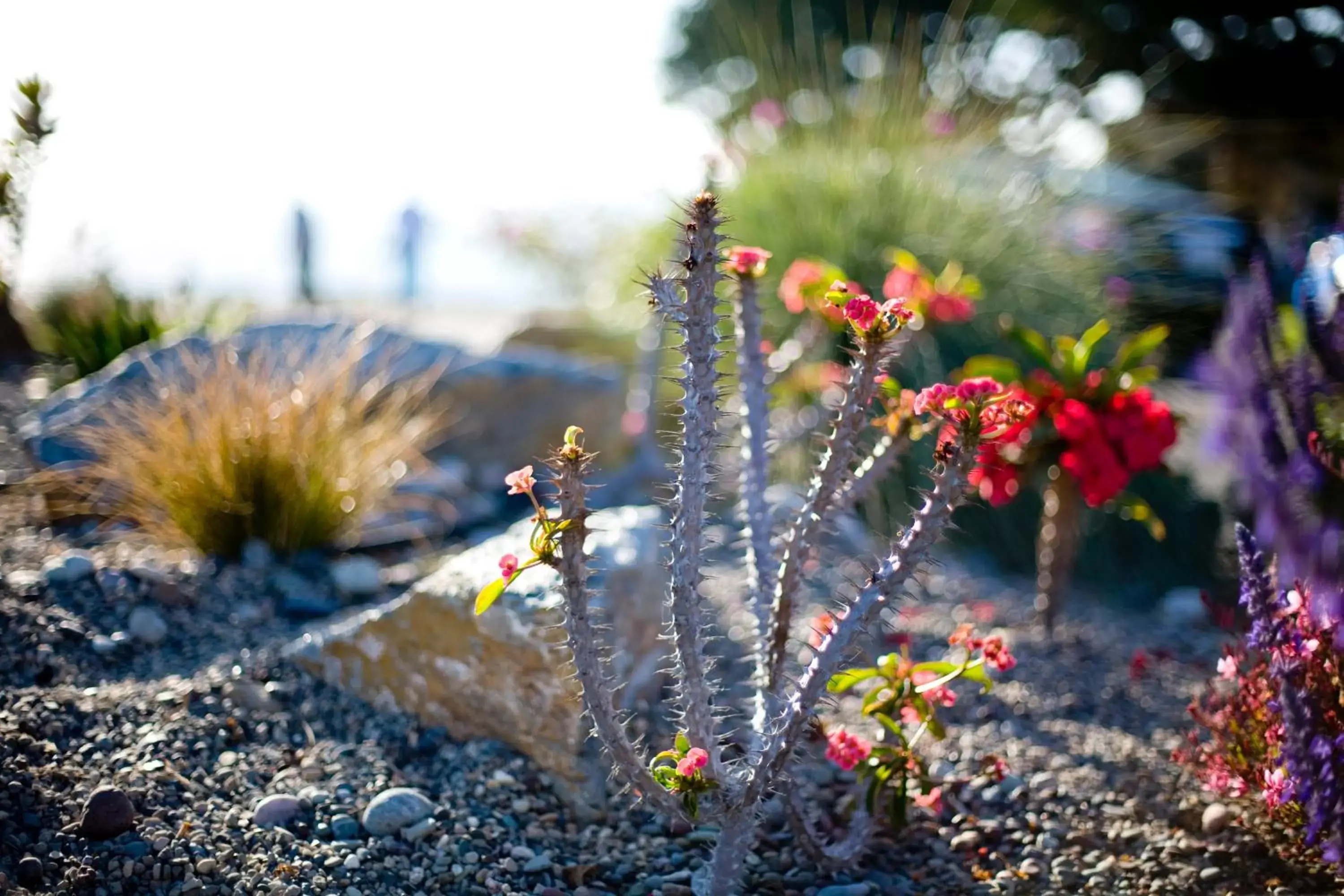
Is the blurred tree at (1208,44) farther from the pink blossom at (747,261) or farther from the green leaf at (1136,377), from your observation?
the pink blossom at (747,261)

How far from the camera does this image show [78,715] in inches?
79.0

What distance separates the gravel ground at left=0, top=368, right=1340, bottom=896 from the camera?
1687mm

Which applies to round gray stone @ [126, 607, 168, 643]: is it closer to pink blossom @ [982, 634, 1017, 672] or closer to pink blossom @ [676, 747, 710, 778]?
pink blossom @ [676, 747, 710, 778]

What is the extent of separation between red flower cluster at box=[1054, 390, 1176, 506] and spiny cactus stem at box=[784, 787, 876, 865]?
1.26 meters

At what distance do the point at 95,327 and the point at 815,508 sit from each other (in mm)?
4659

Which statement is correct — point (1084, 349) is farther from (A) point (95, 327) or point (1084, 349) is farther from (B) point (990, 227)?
(A) point (95, 327)

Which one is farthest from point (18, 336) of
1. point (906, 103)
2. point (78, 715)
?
point (906, 103)

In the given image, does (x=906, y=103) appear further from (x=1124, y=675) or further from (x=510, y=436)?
(x=1124, y=675)

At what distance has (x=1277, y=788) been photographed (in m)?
1.66

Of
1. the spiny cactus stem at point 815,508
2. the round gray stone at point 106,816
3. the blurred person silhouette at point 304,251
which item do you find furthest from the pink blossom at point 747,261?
the blurred person silhouette at point 304,251

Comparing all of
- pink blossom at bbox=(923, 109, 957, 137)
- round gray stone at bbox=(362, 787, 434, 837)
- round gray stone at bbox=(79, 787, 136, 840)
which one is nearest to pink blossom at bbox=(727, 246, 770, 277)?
round gray stone at bbox=(362, 787, 434, 837)

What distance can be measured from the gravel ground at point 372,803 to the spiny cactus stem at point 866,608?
1.22 ft

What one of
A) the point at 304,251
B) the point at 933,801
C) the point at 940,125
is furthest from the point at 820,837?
the point at 304,251

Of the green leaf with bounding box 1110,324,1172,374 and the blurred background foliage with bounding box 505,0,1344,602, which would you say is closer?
the green leaf with bounding box 1110,324,1172,374
